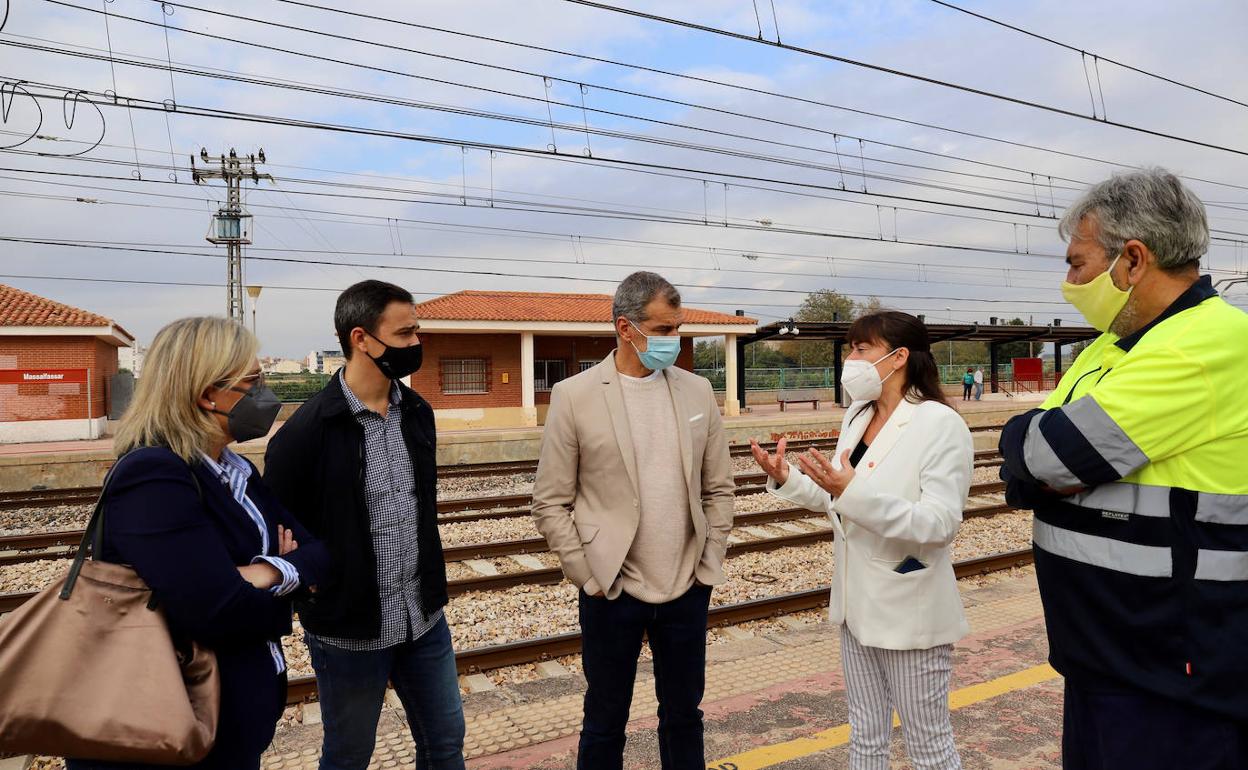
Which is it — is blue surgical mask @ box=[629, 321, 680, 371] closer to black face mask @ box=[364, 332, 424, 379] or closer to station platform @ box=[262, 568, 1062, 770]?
black face mask @ box=[364, 332, 424, 379]

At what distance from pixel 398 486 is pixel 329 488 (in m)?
0.25

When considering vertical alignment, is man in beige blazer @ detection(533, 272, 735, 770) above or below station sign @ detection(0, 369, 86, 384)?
below

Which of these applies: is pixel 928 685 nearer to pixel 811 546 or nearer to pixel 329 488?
pixel 329 488

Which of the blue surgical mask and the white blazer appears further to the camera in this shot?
the blue surgical mask

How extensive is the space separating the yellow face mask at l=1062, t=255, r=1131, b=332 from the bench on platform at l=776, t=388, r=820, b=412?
28.6 m

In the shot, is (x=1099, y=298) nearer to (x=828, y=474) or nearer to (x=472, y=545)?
(x=828, y=474)

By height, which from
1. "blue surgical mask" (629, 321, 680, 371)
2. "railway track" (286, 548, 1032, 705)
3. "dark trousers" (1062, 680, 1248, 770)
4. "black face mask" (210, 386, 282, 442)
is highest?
"blue surgical mask" (629, 321, 680, 371)

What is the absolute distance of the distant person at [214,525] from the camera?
188 centimetres

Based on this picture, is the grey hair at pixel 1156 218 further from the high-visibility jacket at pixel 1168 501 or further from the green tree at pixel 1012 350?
the green tree at pixel 1012 350

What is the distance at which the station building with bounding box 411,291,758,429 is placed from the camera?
2461 cm

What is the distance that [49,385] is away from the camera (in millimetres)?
21000

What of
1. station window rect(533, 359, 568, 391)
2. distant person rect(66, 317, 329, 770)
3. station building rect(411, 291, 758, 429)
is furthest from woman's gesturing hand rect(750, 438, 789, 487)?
station window rect(533, 359, 568, 391)

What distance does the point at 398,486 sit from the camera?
2.81 m

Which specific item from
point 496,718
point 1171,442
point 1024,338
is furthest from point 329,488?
point 1024,338
